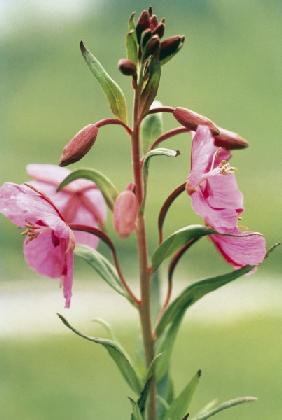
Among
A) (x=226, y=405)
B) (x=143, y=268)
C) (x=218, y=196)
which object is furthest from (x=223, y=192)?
(x=226, y=405)

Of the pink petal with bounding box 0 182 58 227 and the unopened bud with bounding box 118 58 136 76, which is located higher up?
the unopened bud with bounding box 118 58 136 76

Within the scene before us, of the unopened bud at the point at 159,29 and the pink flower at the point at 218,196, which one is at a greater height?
the unopened bud at the point at 159,29

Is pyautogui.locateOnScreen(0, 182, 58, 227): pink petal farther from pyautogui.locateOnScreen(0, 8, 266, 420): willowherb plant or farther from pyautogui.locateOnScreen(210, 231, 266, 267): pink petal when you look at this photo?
pyautogui.locateOnScreen(210, 231, 266, 267): pink petal

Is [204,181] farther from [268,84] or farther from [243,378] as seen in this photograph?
[268,84]

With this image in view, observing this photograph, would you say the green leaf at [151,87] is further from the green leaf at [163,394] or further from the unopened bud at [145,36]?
the green leaf at [163,394]

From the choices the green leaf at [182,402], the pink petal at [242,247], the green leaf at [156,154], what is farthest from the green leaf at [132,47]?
the green leaf at [182,402]

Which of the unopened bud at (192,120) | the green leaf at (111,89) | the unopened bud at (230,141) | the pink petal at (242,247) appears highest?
the green leaf at (111,89)

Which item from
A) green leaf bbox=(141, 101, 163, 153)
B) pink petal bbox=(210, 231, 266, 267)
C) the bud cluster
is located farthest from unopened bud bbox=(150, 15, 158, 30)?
pink petal bbox=(210, 231, 266, 267)
